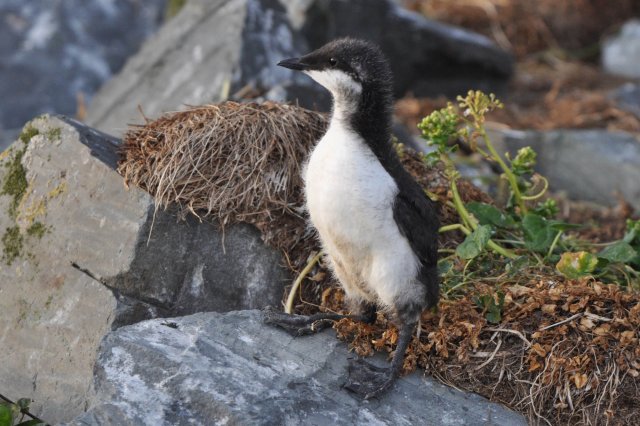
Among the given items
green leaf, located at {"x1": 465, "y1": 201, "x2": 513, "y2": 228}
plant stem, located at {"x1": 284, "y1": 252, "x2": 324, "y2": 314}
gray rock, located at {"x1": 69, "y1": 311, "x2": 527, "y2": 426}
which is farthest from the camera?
green leaf, located at {"x1": 465, "y1": 201, "x2": 513, "y2": 228}

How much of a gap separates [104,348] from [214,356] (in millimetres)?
566

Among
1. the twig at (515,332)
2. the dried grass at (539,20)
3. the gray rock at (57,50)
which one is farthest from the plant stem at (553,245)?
the dried grass at (539,20)

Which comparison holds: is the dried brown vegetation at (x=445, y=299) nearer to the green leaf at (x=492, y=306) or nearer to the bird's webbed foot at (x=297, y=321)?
the green leaf at (x=492, y=306)

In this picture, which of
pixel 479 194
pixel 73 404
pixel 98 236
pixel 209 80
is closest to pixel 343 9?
pixel 209 80

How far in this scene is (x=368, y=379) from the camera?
4.87m

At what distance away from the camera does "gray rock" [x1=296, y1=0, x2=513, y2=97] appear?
37.8 feet

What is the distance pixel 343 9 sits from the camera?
1145 centimetres

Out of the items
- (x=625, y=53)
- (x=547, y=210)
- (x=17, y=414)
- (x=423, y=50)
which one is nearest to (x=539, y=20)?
(x=625, y=53)

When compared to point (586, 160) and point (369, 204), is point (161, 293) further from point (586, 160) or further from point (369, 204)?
point (586, 160)

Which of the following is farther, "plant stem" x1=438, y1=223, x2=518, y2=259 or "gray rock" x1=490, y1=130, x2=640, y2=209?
"gray rock" x1=490, y1=130, x2=640, y2=209

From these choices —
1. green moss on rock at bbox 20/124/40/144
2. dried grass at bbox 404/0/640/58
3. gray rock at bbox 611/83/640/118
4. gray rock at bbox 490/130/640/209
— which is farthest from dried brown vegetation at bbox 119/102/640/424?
dried grass at bbox 404/0/640/58

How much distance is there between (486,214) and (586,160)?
4.23 meters

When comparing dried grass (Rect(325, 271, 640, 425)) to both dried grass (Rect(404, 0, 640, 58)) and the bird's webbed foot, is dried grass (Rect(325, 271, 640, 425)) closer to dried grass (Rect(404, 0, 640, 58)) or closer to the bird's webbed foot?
the bird's webbed foot

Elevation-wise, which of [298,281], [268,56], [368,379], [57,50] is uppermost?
[57,50]
